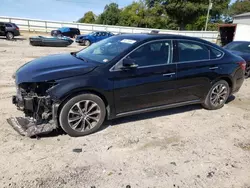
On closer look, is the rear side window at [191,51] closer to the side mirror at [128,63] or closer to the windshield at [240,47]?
the side mirror at [128,63]

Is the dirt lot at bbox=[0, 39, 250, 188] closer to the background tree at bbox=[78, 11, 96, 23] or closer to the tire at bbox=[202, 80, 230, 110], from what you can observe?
the tire at bbox=[202, 80, 230, 110]

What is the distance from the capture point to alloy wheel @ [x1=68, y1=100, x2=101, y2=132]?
3.54 metres

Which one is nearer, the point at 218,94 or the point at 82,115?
the point at 82,115

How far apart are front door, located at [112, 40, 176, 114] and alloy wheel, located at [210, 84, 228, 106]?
1248 mm

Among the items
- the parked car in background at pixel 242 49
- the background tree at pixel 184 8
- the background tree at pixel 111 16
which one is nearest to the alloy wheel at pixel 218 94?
the parked car in background at pixel 242 49

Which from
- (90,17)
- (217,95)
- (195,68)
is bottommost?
(217,95)

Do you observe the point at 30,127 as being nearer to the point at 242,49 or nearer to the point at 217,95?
the point at 217,95

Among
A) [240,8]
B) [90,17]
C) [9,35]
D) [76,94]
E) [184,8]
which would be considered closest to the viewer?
[76,94]

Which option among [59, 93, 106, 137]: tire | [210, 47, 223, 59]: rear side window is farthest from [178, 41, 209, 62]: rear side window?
[59, 93, 106, 137]: tire

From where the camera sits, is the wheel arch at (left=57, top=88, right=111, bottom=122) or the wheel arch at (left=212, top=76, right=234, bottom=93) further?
the wheel arch at (left=212, top=76, right=234, bottom=93)

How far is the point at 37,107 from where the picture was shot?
3498 millimetres

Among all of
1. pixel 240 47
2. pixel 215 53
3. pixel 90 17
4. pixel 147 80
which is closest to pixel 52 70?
pixel 147 80

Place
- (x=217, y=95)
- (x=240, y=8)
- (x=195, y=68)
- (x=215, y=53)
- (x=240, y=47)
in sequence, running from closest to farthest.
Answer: (x=195, y=68), (x=215, y=53), (x=217, y=95), (x=240, y=47), (x=240, y=8)

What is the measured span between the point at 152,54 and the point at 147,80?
0.51 m
